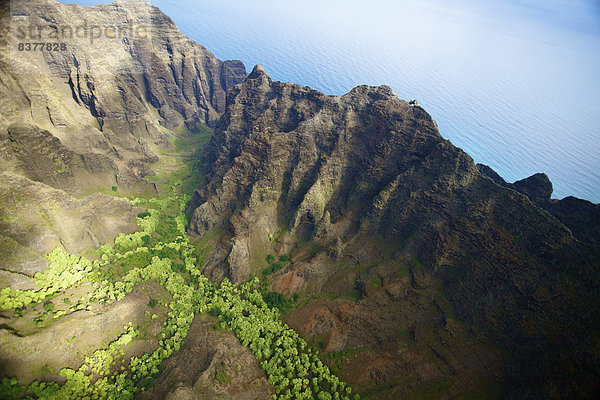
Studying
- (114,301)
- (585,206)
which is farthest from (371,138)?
(114,301)

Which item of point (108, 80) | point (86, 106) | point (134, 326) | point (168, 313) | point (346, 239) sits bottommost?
point (134, 326)

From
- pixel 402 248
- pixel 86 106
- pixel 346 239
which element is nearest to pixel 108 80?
pixel 86 106

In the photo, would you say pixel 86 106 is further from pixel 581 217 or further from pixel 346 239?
pixel 581 217

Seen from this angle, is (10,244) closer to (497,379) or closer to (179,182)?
(179,182)

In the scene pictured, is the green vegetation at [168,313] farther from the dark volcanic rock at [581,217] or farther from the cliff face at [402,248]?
the dark volcanic rock at [581,217]

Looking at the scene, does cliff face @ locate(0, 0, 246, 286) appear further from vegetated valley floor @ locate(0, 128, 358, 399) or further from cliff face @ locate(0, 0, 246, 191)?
vegetated valley floor @ locate(0, 128, 358, 399)

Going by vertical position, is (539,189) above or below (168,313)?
above

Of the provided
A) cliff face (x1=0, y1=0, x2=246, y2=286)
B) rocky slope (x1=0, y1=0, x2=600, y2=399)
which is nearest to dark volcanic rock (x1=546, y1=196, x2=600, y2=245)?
rocky slope (x1=0, y1=0, x2=600, y2=399)
